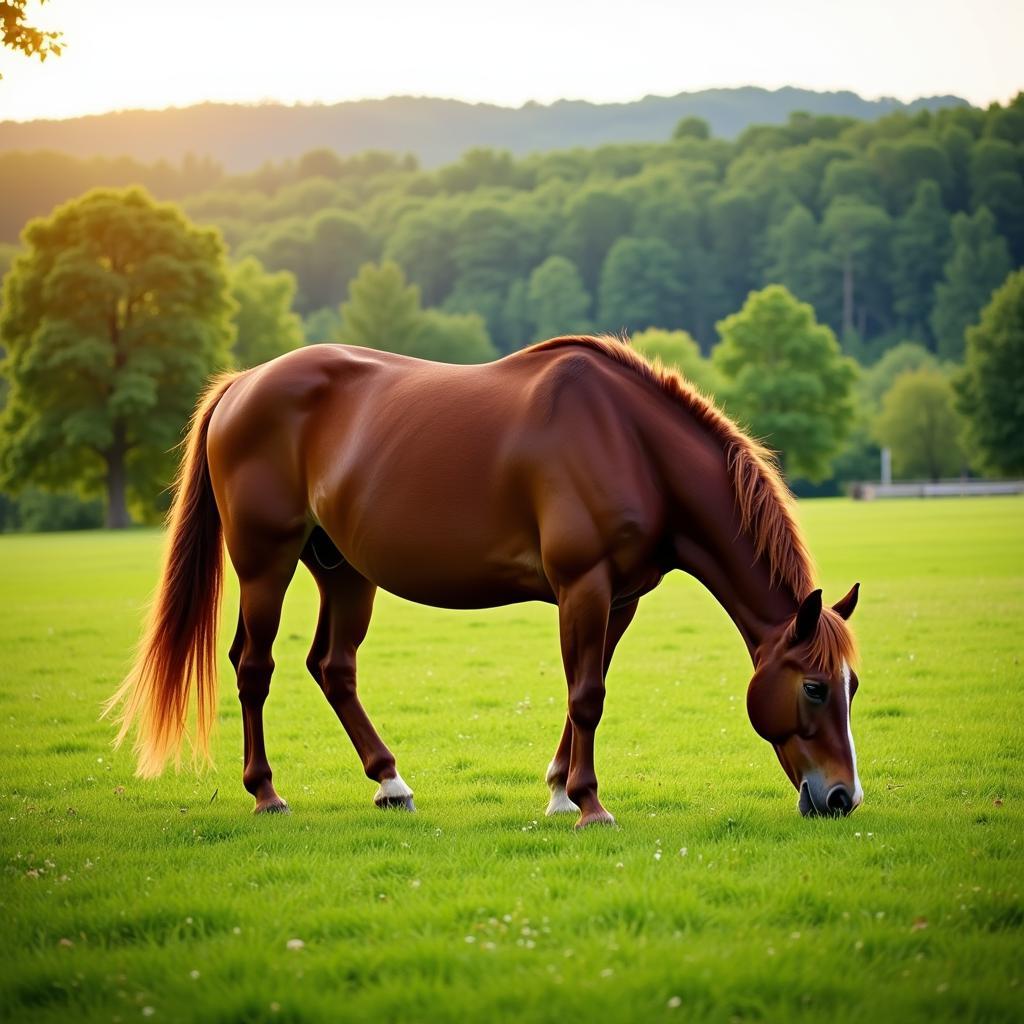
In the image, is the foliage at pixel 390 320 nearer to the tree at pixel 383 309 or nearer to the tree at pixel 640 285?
the tree at pixel 383 309

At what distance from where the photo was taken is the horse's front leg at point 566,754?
704 centimetres

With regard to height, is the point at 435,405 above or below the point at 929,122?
below

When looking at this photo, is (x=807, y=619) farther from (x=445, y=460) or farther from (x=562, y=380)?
(x=445, y=460)

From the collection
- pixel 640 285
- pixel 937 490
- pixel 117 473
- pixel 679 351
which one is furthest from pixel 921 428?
pixel 117 473

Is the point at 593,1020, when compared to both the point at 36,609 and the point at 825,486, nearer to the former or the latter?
the point at 36,609

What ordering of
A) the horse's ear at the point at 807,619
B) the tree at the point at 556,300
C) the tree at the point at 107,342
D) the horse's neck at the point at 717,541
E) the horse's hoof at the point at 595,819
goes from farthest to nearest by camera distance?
the tree at the point at 556,300
the tree at the point at 107,342
the horse's neck at the point at 717,541
the horse's hoof at the point at 595,819
the horse's ear at the point at 807,619

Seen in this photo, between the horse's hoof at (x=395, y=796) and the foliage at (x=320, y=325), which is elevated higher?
the foliage at (x=320, y=325)

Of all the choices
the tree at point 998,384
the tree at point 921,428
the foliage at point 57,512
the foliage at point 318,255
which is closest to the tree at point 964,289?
the tree at point 921,428

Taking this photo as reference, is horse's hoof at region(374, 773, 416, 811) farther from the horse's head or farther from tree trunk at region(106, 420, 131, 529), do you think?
tree trunk at region(106, 420, 131, 529)

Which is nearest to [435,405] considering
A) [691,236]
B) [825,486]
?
[825,486]

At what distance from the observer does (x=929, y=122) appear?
174 m

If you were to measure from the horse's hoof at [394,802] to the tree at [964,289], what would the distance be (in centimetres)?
13323

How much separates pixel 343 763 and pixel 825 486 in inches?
3767

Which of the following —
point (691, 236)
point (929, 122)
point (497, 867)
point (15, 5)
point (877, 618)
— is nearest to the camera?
point (497, 867)
